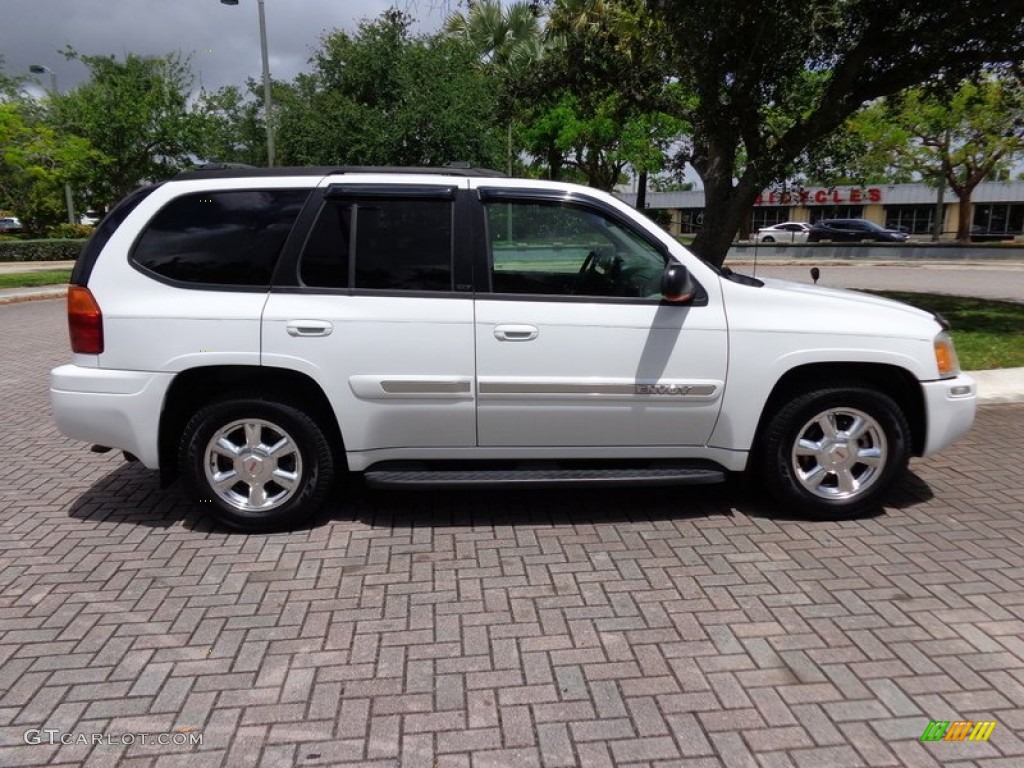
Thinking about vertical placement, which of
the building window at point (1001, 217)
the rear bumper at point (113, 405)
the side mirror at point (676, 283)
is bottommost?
the rear bumper at point (113, 405)

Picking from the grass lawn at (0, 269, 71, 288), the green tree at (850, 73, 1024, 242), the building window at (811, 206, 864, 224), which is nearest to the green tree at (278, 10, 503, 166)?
the grass lawn at (0, 269, 71, 288)

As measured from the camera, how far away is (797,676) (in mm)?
3035

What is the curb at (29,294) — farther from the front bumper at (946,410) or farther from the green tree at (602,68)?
the front bumper at (946,410)

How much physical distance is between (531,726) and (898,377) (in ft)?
10.2

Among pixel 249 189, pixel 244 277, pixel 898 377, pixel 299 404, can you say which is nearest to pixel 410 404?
pixel 299 404

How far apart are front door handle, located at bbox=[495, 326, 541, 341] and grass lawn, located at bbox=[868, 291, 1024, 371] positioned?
6.48m

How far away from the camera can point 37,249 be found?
31.0 metres

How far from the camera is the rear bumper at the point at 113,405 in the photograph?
423 centimetres

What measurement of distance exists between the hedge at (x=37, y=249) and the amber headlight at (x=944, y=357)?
1291 inches

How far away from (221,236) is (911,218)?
214 ft

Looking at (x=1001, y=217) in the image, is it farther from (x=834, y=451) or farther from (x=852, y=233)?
(x=834, y=451)

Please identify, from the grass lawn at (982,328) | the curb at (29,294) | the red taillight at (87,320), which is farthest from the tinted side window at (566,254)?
the curb at (29,294)

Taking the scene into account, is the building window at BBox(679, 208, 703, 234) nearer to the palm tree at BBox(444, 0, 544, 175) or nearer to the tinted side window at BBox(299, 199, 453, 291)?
the palm tree at BBox(444, 0, 544, 175)

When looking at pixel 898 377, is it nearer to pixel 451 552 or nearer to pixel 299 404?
pixel 451 552
